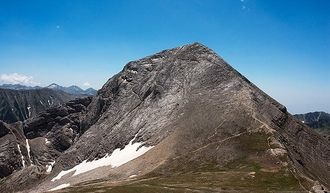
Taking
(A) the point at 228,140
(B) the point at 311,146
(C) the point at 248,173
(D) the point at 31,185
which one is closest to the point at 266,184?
(C) the point at 248,173

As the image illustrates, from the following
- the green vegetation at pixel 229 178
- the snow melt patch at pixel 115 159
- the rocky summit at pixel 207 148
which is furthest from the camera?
the snow melt patch at pixel 115 159

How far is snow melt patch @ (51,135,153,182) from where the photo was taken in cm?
16418

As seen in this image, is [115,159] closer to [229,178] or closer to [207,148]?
[207,148]

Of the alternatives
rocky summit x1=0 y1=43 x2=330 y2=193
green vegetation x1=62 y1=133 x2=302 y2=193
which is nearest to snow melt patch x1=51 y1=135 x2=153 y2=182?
rocky summit x1=0 y1=43 x2=330 y2=193

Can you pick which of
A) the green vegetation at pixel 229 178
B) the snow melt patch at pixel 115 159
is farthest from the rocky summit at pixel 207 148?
the snow melt patch at pixel 115 159

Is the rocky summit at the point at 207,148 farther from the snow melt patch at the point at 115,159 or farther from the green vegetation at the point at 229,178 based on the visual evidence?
the snow melt patch at the point at 115,159

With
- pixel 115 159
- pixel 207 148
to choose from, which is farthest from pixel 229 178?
pixel 115 159

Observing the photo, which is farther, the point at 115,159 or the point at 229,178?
the point at 115,159

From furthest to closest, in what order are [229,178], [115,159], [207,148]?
[115,159]
[207,148]
[229,178]

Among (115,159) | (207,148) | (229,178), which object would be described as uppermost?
(207,148)

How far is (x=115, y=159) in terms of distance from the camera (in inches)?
6850

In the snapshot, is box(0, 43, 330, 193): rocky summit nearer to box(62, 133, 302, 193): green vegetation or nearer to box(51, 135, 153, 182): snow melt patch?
box(62, 133, 302, 193): green vegetation

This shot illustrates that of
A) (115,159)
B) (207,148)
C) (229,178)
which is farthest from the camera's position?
(115,159)

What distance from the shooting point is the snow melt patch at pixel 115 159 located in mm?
164175
